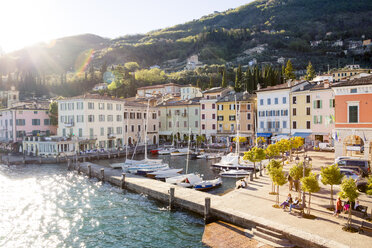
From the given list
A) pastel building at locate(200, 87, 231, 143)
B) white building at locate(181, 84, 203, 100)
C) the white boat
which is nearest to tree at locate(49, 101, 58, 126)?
pastel building at locate(200, 87, 231, 143)

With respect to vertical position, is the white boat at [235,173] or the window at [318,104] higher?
the window at [318,104]

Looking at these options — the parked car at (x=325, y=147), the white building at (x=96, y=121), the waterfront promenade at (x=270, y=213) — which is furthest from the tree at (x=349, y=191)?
the white building at (x=96, y=121)

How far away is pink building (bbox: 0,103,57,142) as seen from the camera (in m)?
60.5

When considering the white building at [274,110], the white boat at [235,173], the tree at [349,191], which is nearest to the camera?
the tree at [349,191]

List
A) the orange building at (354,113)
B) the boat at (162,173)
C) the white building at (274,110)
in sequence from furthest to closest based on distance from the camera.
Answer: the white building at (274,110), the boat at (162,173), the orange building at (354,113)

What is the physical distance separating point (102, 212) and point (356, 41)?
8338 inches

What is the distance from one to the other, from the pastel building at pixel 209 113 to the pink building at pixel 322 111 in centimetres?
2127

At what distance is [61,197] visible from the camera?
28.7 m

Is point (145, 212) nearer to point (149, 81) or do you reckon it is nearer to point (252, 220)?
point (252, 220)

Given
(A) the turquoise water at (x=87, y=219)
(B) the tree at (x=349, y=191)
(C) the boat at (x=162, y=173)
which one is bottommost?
(A) the turquoise water at (x=87, y=219)

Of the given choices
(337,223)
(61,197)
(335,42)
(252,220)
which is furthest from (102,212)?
(335,42)

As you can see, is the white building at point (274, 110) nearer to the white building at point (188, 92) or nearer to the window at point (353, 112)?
the window at point (353, 112)

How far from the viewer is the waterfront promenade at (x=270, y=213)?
1464 cm

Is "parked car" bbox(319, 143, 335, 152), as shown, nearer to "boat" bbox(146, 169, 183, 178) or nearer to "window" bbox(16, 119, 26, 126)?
"boat" bbox(146, 169, 183, 178)
